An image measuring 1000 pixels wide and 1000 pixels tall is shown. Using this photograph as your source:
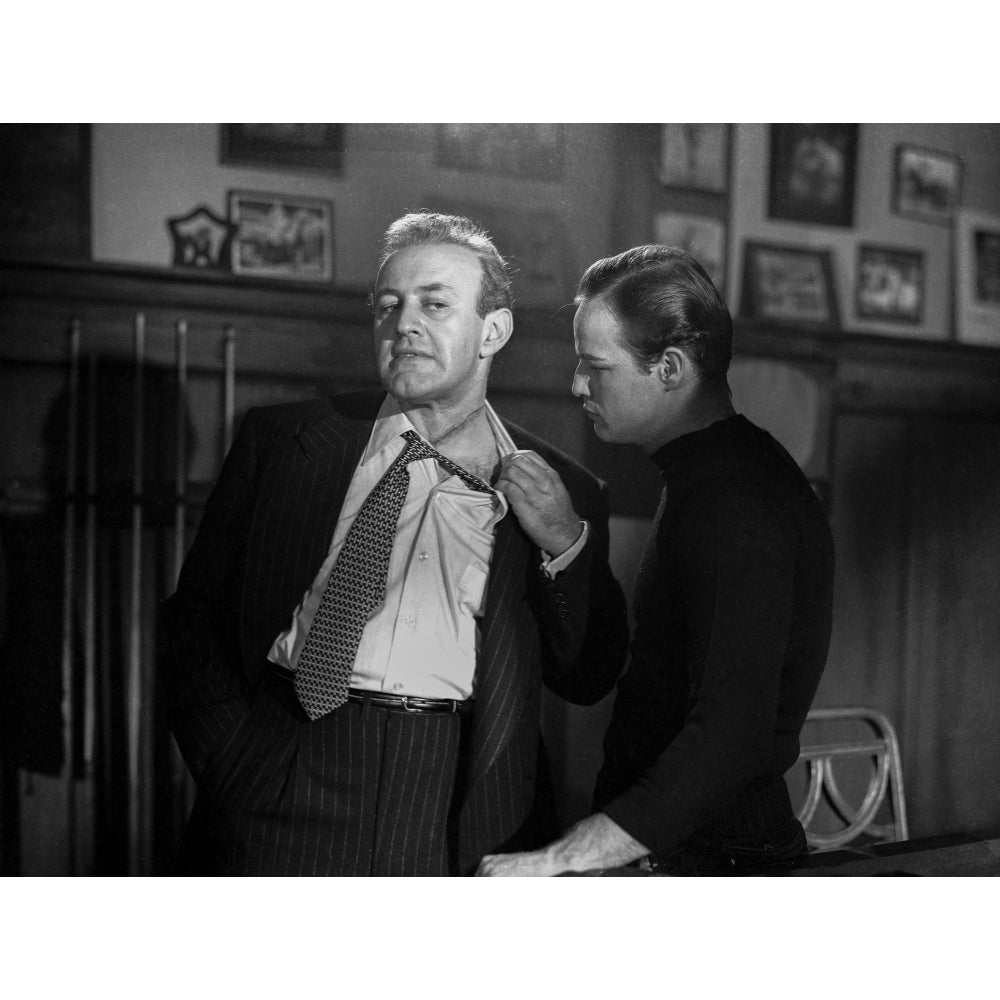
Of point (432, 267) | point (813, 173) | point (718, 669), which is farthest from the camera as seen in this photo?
point (813, 173)

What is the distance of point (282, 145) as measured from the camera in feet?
8.59

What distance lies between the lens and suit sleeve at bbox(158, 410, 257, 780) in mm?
2545

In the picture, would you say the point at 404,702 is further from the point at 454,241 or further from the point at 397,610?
the point at 454,241

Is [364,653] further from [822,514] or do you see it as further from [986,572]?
[986,572]

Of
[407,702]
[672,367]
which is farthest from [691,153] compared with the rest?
[407,702]

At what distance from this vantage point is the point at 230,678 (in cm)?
254

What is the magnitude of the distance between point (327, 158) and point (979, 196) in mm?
1544

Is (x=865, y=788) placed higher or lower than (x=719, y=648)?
lower

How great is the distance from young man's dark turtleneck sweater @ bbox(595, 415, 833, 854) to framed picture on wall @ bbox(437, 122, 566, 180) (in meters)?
0.71

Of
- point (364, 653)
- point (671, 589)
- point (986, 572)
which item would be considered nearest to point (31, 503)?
point (364, 653)

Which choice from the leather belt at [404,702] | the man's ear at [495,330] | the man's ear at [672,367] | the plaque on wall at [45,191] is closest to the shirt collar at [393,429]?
the man's ear at [495,330]

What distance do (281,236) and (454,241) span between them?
0.40m

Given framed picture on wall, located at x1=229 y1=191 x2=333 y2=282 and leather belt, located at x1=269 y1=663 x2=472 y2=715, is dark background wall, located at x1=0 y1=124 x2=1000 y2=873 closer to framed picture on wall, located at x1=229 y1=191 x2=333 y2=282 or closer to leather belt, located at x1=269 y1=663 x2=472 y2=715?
framed picture on wall, located at x1=229 y1=191 x2=333 y2=282

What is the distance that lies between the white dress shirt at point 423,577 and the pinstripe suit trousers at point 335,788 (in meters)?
0.08
